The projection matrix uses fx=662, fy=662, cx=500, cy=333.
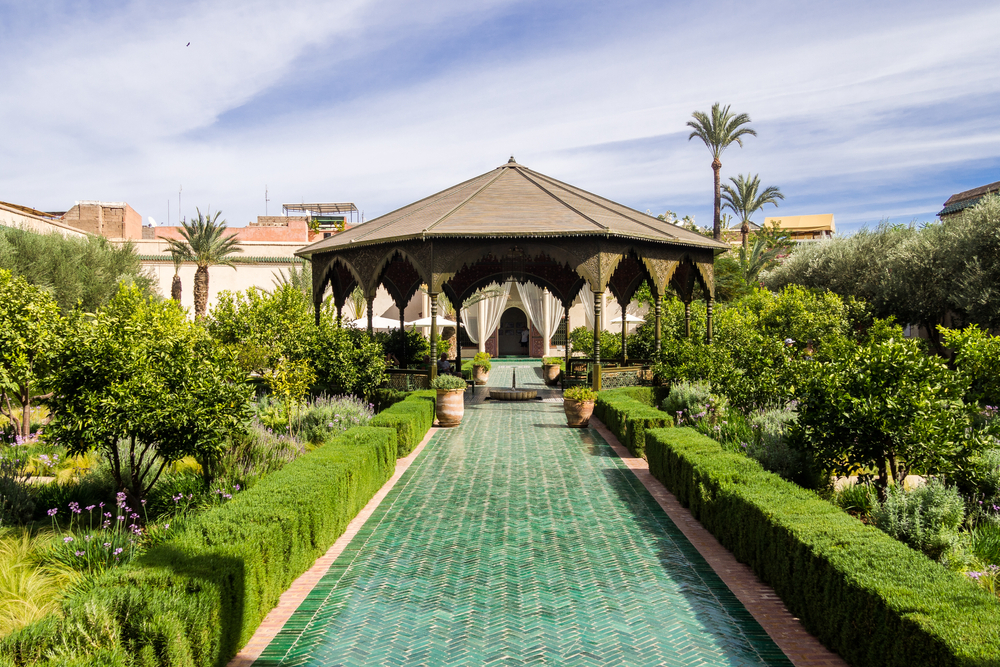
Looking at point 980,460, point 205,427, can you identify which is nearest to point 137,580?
point 205,427

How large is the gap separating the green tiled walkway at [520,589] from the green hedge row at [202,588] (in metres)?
0.38

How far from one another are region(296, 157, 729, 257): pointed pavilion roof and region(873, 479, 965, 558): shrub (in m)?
Result: 10.1

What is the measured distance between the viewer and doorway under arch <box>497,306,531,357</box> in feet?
143

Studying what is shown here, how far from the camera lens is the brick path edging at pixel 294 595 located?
4641 millimetres

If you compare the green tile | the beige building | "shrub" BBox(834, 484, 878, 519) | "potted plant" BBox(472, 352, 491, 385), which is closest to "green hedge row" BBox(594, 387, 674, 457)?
the green tile

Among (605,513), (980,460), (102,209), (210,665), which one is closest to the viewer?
(210,665)

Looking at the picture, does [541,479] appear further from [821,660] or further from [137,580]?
[137,580]

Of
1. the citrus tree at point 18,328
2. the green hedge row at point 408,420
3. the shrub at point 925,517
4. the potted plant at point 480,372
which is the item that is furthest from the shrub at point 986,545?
the potted plant at point 480,372

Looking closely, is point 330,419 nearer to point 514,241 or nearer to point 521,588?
point 514,241

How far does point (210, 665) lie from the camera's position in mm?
4074

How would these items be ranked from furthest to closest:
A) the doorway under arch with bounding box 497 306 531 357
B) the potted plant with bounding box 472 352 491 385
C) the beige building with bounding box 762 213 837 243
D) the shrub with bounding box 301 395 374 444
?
the beige building with bounding box 762 213 837 243
the doorway under arch with bounding box 497 306 531 357
the potted plant with bounding box 472 352 491 385
the shrub with bounding box 301 395 374 444

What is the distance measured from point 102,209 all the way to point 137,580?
4526 cm

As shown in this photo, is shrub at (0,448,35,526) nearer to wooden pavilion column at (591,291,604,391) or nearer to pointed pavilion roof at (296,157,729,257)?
pointed pavilion roof at (296,157,729,257)

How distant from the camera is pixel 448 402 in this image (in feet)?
47.3
